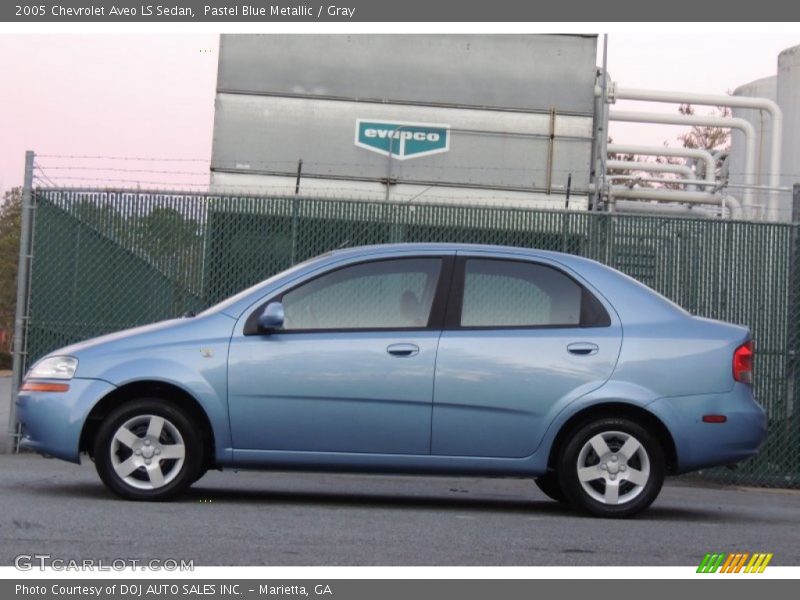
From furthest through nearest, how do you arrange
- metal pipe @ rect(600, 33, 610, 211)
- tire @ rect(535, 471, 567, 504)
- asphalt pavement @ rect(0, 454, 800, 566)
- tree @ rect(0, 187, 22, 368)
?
tree @ rect(0, 187, 22, 368)
metal pipe @ rect(600, 33, 610, 211)
tire @ rect(535, 471, 567, 504)
asphalt pavement @ rect(0, 454, 800, 566)

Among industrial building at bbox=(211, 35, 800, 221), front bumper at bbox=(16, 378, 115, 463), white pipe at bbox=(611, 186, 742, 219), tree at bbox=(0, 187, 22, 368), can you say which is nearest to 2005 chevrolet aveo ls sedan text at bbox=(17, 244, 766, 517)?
front bumper at bbox=(16, 378, 115, 463)

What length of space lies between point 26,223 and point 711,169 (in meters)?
14.3

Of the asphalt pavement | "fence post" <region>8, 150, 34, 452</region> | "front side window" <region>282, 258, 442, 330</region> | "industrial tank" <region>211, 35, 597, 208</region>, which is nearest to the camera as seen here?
the asphalt pavement

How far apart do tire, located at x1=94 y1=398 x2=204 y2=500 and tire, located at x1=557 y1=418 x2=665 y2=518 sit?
217cm

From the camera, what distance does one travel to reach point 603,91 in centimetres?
1600

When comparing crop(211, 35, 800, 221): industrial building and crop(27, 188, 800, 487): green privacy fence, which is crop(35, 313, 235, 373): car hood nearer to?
crop(27, 188, 800, 487): green privacy fence

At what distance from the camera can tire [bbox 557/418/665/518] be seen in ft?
27.3

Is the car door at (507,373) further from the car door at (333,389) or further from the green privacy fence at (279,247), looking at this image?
the green privacy fence at (279,247)

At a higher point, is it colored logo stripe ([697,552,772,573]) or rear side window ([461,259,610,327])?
rear side window ([461,259,610,327])

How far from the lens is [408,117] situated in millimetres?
15211

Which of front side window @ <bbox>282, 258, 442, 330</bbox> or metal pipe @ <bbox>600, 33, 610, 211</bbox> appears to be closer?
front side window @ <bbox>282, 258, 442, 330</bbox>

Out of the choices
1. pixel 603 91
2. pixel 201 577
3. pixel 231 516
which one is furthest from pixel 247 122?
pixel 201 577

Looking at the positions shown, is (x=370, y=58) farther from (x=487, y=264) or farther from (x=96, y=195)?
(x=487, y=264)

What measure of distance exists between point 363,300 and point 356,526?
1580mm
